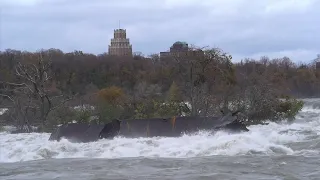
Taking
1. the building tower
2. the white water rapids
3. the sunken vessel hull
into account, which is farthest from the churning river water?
the building tower

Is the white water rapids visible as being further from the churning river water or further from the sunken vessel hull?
the sunken vessel hull

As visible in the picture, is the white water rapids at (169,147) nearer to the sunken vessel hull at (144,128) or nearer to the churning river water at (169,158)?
the churning river water at (169,158)

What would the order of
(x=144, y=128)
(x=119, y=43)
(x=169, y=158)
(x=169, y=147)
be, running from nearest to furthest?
1. (x=169, y=158)
2. (x=169, y=147)
3. (x=144, y=128)
4. (x=119, y=43)

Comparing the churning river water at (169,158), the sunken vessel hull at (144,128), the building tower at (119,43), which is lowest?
the churning river water at (169,158)

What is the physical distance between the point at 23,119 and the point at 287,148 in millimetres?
15402

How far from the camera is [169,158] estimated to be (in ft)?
49.6

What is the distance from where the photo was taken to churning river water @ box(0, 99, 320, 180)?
12.3 metres

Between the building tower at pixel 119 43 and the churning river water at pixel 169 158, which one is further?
the building tower at pixel 119 43

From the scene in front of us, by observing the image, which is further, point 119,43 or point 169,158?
point 119,43

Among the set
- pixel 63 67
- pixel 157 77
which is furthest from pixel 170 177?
pixel 63 67

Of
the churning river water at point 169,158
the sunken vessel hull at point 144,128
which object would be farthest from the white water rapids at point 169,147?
the sunken vessel hull at point 144,128

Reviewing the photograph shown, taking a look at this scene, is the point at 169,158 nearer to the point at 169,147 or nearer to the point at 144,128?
the point at 169,147

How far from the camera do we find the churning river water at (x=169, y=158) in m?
12.3

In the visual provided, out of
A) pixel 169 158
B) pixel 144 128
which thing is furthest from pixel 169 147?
pixel 144 128
